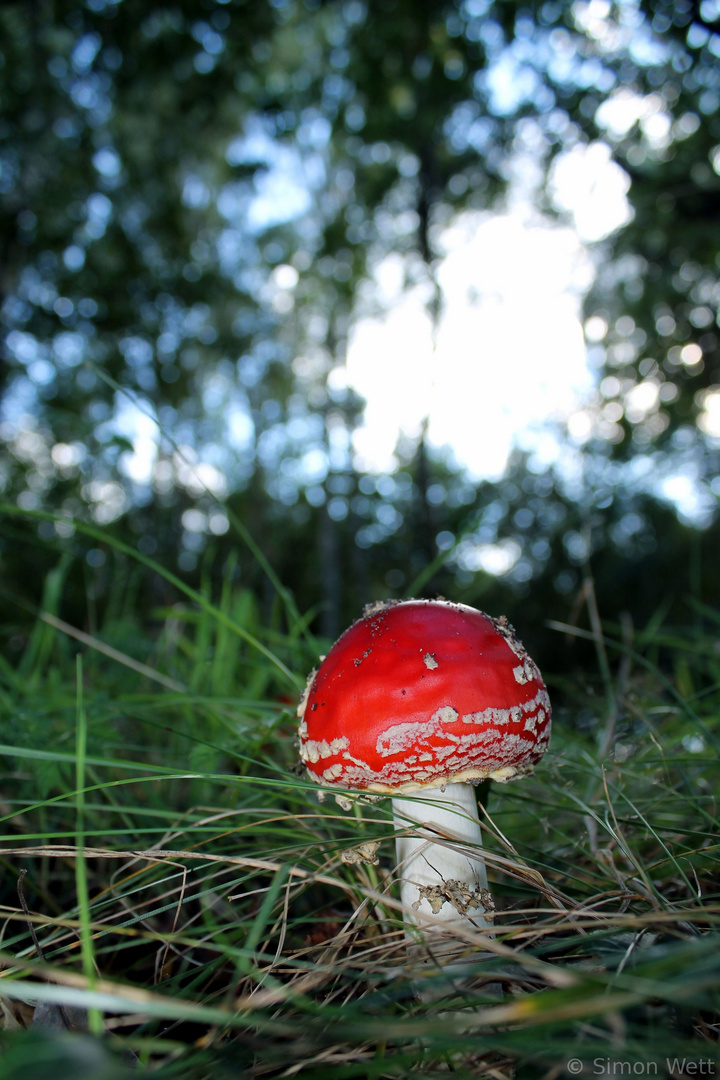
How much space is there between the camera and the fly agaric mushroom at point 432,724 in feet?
2.88

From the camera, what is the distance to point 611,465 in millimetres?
5469

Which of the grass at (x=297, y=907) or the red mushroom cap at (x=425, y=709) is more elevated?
the red mushroom cap at (x=425, y=709)

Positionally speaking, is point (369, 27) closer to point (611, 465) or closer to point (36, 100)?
point (36, 100)

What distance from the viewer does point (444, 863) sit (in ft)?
3.23

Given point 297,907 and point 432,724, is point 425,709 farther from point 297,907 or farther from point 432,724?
point 297,907

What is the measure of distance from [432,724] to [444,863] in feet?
0.96

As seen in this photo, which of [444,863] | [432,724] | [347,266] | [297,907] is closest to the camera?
[432,724]

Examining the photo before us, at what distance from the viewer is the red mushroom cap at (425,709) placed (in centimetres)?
88

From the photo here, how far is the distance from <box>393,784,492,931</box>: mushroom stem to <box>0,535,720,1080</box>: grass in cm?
5

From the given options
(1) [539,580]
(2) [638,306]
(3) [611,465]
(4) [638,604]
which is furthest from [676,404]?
(1) [539,580]

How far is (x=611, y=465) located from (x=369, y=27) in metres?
3.92

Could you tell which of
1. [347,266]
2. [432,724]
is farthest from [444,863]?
[347,266]

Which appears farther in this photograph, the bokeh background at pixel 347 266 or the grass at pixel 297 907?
the bokeh background at pixel 347 266

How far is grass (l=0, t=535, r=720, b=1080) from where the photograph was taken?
0.49m
